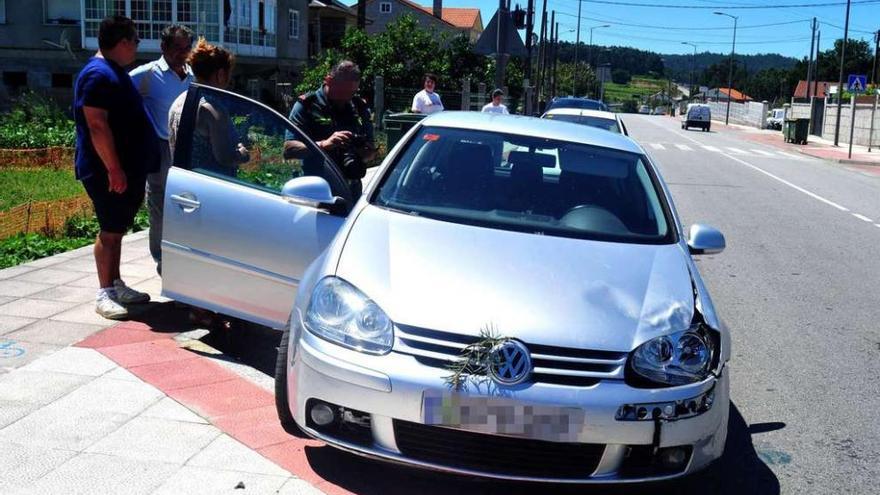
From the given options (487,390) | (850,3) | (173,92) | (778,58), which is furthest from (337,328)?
(778,58)

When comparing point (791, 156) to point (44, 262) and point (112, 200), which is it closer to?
point (44, 262)

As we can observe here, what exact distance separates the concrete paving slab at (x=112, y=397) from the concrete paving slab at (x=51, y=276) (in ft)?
7.80

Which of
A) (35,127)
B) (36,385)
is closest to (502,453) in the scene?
(36,385)

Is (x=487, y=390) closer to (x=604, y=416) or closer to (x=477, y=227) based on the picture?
(x=604, y=416)

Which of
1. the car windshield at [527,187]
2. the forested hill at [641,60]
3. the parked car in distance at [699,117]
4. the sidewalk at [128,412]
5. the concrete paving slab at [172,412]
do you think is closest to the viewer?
the sidewalk at [128,412]

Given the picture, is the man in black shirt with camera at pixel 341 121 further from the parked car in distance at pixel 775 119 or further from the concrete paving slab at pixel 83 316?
the parked car in distance at pixel 775 119

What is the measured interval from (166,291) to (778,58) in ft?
698

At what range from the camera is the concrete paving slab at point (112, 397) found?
4.34 meters

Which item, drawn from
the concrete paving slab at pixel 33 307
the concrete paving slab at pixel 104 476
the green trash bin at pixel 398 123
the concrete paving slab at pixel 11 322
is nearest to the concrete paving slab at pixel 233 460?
the concrete paving slab at pixel 104 476

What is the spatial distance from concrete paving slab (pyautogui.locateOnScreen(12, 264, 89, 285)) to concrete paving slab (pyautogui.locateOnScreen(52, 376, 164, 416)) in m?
2.38

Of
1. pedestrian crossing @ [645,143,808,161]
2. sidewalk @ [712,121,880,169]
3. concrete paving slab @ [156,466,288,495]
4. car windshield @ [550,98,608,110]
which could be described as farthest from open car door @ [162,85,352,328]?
pedestrian crossing @ [645,143,808,161]

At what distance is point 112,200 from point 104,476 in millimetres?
2550

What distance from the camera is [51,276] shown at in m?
6.92

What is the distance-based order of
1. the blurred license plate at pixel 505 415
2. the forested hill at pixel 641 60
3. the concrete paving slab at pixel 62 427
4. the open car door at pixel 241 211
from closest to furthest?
the blurred license plate at pixel 505 415 < the concrete paving slab at pixel 62 427 < the open car door at pixel 241 211 < the forested hill at pixel 641 60
